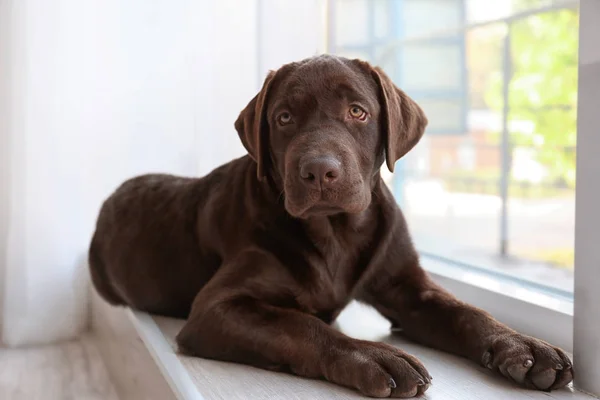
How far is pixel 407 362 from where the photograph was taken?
54.4 inches

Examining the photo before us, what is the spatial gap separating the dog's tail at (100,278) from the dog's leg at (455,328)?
1.01m

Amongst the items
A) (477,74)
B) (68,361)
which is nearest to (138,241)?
(68,361)

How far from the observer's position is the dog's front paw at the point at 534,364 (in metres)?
1.39

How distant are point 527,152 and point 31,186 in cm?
284

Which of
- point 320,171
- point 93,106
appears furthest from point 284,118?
point 93,106

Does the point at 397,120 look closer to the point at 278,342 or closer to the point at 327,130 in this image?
the point at 327,130

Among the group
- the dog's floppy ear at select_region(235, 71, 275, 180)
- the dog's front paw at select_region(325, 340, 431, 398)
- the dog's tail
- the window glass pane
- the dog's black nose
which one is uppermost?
the window glass pane

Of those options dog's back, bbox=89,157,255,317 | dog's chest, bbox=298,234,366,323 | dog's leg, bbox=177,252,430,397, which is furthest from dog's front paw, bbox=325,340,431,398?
dog's back, bbox=89,157,255,317

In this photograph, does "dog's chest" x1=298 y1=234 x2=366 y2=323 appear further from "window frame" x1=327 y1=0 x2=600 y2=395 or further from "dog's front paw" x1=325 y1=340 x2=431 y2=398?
"window frame" x1=327 y1=0 x2=600 y2=395

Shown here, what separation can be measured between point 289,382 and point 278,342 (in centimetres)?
9

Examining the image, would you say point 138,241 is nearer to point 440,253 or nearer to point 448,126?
point 440,253

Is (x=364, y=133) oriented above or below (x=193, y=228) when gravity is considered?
above

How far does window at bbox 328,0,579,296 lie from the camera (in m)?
3.38

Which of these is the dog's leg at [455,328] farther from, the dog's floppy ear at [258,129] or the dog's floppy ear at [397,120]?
the dog's floppy ear at [258,129]
